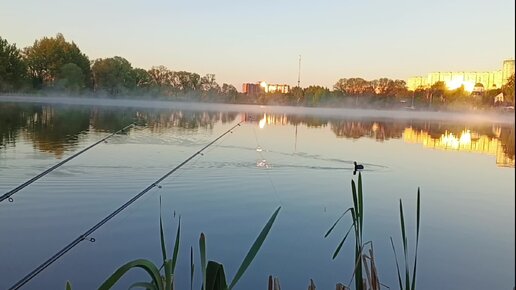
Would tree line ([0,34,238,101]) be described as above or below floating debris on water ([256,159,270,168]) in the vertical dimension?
above

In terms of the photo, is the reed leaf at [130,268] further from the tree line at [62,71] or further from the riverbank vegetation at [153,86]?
the tree line at [62,71]

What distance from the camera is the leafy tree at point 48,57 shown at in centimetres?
8662

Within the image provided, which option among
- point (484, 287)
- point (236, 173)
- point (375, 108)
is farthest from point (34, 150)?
point (375, 108)

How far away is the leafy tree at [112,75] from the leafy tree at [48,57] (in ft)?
24.1

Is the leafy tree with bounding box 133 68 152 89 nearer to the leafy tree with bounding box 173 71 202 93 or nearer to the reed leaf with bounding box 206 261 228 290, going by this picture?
the leafy tree with bounding box 173 71 202 93

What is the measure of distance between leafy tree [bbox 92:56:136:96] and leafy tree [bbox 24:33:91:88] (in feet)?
24.1

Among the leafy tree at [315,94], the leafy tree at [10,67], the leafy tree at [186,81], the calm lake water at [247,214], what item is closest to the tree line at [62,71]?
the leafy tree at [10,67]

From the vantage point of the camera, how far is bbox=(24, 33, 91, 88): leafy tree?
86625 millimetres

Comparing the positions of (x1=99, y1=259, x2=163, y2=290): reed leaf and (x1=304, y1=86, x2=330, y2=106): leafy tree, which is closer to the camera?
(x1=99, y1=259, x2=163, y2=290): reed leaf

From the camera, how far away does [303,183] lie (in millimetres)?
13992

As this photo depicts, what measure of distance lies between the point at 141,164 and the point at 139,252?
8.83 metres

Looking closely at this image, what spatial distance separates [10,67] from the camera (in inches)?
2874

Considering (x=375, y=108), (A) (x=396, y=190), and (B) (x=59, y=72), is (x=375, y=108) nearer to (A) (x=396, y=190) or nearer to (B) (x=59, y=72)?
(B) (x=59, y=72)

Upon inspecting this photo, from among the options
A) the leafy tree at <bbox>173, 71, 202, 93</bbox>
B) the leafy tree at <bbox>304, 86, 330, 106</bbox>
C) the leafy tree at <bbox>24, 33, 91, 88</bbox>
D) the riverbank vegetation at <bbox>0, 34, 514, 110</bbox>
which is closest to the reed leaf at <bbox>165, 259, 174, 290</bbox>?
the riverbank vegetation at <bbox>0, 34, 514, 110</bbox>
